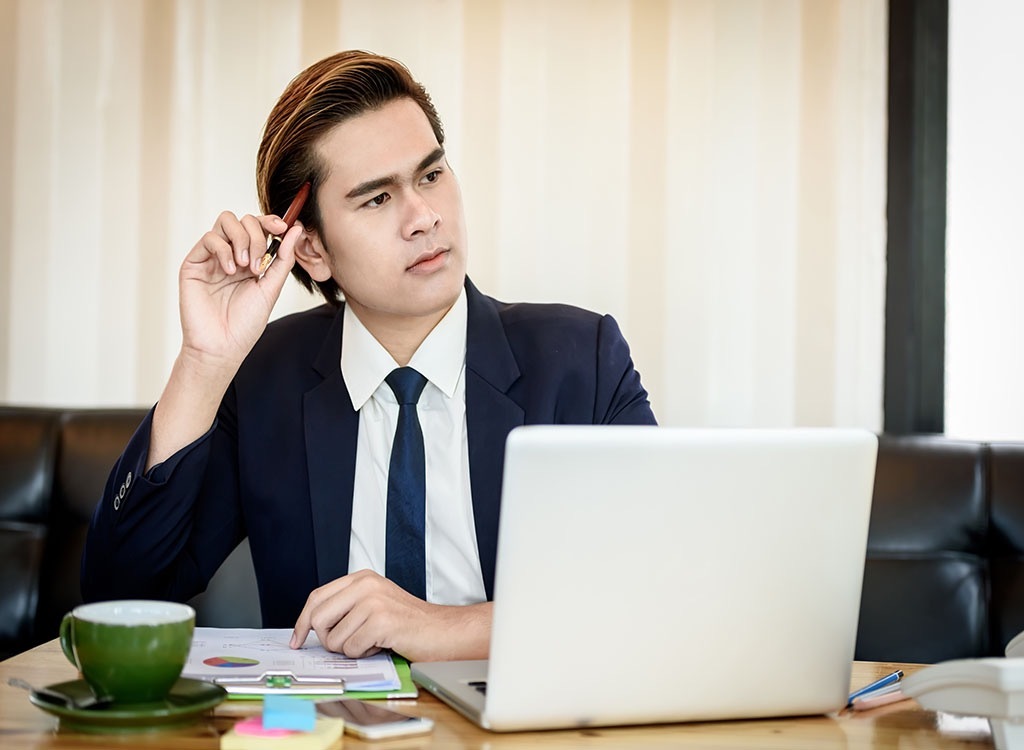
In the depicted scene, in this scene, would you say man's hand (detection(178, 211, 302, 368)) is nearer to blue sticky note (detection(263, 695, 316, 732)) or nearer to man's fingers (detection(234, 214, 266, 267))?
man's fingers (detection(234, 214, 266, 267))

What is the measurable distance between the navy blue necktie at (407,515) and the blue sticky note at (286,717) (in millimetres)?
789

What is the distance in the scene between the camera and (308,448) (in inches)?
70.6

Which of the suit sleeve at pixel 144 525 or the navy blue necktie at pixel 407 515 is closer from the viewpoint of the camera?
the suit sleeve at pixel 144 525

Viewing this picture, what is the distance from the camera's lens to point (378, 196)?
1858mm

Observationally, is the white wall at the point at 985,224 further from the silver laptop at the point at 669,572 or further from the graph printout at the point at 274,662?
the graph printout at the point at 274,662

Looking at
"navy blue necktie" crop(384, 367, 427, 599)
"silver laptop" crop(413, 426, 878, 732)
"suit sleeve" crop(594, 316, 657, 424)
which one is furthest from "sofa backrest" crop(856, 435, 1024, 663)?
"silver laptop" crop(413, 426, 878, 732)

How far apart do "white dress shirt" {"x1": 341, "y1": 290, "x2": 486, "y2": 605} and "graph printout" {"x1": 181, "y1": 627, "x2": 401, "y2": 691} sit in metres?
0.40

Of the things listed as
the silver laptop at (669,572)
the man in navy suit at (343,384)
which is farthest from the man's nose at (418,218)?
the silver laptop at (669,572)

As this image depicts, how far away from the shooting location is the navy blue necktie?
1.74 metres

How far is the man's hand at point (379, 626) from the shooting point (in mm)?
1272

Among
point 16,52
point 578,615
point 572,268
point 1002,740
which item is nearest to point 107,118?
point 16,52

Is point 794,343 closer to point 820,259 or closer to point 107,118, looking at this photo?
point 820,259

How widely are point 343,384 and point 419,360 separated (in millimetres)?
132

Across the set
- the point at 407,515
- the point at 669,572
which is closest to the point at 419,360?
the point at 407,515
